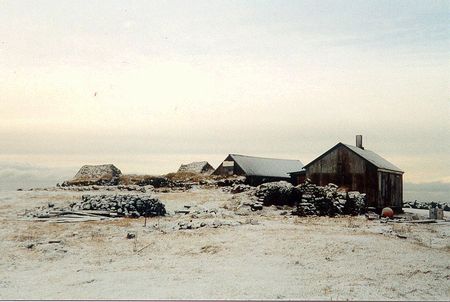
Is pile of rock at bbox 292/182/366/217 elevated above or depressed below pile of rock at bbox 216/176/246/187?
below

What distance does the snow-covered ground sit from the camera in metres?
11.6

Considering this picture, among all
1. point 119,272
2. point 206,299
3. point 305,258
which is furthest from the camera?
point 305,258

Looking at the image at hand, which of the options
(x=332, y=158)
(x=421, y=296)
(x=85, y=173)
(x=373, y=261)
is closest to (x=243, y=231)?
(x=373, y=261)

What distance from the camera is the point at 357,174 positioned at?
3422 centimetres

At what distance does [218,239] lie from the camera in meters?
17.8

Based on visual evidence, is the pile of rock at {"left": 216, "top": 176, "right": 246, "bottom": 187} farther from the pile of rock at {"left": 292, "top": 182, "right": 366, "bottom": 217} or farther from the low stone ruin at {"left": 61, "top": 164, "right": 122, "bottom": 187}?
the pile of rock at {"left": 292, "top": 182, "right": 366, "bottom": 217}

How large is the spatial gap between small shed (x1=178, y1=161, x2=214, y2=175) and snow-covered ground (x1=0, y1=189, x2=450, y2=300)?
4100 centimetres

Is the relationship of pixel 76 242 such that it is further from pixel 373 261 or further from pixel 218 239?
pixel 373 261

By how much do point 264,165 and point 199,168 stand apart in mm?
10339

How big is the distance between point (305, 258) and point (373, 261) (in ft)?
7.16

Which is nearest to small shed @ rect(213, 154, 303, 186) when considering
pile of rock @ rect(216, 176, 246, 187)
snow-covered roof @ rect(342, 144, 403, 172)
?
pile of rock @ rect(216, 176, 246, 187)

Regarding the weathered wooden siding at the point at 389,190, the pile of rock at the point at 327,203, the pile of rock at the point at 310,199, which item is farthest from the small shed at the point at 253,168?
the pile of rock at the point at 327,203

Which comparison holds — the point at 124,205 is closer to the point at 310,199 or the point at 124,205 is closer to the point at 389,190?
the point at 310,199

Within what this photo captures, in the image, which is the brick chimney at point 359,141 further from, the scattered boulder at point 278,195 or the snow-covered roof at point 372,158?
the scattered boulder at point 278,195
